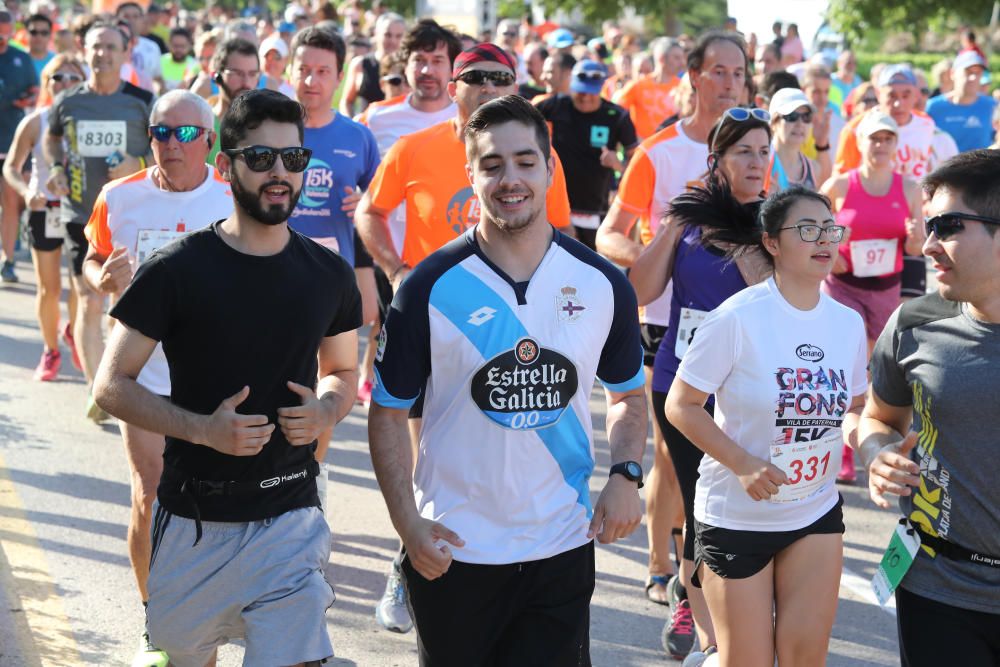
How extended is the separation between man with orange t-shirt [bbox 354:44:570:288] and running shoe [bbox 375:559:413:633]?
1.25 meters

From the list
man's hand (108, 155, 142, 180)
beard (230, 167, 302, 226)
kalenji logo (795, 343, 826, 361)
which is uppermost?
beard (230, 167, 302, 226)

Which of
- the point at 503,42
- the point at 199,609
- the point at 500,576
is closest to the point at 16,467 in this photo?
the point at 199,609

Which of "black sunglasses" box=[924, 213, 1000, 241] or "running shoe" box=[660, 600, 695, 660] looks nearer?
"black sunglasses" box=[924, 213, 1000, 241]

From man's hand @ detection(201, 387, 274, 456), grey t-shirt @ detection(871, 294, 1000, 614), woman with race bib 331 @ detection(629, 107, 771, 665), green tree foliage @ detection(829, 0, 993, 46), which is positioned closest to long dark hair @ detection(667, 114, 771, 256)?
woman with race bib 331 @ detection(629, 107, 771, 665)

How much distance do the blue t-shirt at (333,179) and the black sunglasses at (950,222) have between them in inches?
162

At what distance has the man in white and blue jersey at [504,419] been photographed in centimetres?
377

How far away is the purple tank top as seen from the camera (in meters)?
5.33

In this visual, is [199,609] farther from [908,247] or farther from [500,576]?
[908,247]

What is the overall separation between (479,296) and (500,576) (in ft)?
2.45

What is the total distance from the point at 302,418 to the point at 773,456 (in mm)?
1429

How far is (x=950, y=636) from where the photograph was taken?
148 inches

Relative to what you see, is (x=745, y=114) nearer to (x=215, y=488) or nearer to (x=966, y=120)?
(x=215, y=488)

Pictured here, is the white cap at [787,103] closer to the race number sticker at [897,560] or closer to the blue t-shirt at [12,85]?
the race number sticker at [897,560]

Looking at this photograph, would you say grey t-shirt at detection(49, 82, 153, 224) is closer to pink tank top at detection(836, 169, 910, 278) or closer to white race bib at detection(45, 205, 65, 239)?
white race bib at detection(45, 205, 65, 239)
